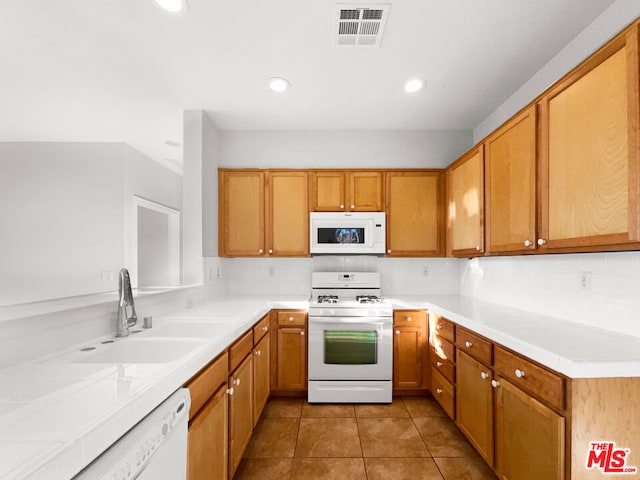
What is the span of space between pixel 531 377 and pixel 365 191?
6.83 feet

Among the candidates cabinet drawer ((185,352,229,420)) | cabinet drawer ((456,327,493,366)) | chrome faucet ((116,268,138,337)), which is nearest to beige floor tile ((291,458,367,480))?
cabinet drawer ((185,352,229,420))

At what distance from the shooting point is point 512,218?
78.2 inches

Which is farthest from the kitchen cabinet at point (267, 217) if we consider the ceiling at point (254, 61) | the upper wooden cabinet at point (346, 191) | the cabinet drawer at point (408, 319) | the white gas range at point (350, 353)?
the cabinet drawer at point (408, 319)

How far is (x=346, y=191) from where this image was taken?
3.11 metres

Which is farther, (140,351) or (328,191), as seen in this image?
(328,191)

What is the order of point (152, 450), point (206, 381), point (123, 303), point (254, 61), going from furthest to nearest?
point (254, 61)
point (123, 303)
point (206, 381)
point (152, 450)

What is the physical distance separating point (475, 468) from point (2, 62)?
395 cm

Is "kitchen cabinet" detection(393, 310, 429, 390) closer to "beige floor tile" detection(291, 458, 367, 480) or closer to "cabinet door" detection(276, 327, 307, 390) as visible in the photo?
"cabinet door" detection(276, 327, 307, 390)

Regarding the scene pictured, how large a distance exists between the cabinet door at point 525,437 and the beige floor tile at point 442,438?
45 centimetres

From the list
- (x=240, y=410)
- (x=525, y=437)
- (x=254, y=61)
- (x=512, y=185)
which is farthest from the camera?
(x=254, y=61)

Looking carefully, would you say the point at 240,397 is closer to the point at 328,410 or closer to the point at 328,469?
the point at 328,469

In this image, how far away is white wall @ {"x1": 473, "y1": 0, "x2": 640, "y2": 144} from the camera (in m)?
1.59

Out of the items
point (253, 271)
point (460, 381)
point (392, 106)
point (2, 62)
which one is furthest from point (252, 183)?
point (460, 381)

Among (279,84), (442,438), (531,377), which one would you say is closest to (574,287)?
(531,377)
